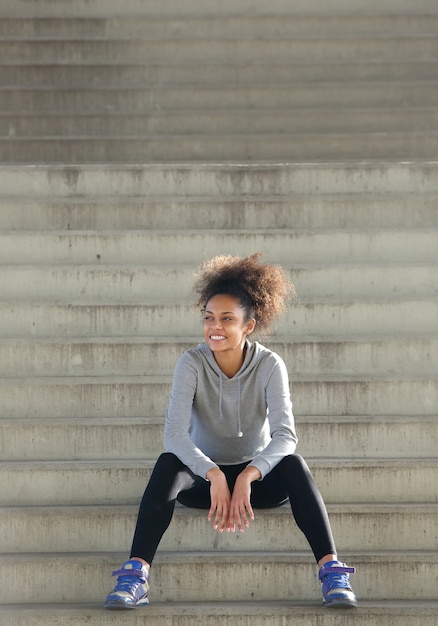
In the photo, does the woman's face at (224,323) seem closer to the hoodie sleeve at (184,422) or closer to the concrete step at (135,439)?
the hoodie sleeve at (184,422)

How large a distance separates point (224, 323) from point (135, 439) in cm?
63

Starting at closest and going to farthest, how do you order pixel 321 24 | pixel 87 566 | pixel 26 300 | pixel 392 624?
pixel 392 624 → pixel 87 566 → pixel 26 300 → pixel 321 24

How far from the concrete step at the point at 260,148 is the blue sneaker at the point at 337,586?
3.28 metres

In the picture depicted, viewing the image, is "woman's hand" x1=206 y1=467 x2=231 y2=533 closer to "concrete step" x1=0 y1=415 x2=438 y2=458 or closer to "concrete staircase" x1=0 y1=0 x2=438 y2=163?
"concrete step" x1=0 y1=415 x2=438 y2=458

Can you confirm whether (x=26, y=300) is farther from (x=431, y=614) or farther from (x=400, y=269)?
(x=431, y=614)

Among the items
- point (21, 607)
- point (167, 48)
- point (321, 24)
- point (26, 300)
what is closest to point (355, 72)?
point (321, 24)

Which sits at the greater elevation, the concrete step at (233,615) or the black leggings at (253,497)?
the black leggings at (253,497)

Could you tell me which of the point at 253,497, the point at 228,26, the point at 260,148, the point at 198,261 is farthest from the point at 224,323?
the point at 228,26

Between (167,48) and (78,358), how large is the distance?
106 inches

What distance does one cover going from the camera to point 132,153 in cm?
565

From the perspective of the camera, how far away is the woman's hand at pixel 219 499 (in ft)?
9.17

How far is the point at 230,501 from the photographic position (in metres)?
2.83

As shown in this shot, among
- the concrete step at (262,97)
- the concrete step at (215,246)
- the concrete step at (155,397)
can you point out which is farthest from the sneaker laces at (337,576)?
the concrete step at (262,97)

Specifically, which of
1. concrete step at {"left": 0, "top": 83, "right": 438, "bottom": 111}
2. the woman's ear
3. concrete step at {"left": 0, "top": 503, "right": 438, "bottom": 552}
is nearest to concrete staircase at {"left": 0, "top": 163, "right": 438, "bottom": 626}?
concrete step at {"left": 0, "top": 503, "right": 438, "bottom": 552}
